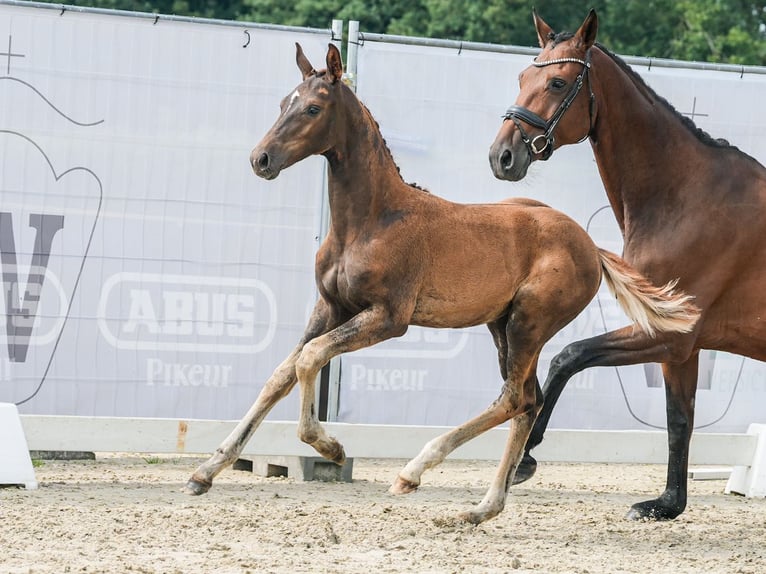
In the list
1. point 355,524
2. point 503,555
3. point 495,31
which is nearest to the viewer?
point 503,555

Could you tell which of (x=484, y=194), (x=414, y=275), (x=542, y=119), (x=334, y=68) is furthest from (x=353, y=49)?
(x=414, y=275)

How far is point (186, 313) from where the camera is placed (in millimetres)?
7496

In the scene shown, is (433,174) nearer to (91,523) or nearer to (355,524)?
(355,524)

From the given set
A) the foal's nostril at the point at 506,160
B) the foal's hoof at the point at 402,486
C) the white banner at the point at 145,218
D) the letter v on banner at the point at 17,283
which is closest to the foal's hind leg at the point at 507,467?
the foal's hoof at the point at 402,486

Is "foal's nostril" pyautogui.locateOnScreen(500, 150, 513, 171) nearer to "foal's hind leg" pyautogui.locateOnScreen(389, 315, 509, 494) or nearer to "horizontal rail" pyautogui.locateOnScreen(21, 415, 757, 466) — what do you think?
"foal's hind leg" pyautogui.locateOnScreen(389, 315, 509, 494)

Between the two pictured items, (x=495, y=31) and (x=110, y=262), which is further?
(x=495, y=31)

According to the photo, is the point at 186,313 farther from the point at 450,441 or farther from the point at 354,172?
the point at 450,441

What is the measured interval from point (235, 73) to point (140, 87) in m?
0.60

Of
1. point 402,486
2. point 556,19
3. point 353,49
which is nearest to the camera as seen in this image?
point 402,486

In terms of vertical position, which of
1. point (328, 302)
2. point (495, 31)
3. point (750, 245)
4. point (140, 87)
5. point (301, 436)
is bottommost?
point (301, 436)

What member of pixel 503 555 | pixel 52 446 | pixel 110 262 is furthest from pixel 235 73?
pixel 503 555

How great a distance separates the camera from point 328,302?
5.54 meters

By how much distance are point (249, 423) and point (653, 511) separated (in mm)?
2427

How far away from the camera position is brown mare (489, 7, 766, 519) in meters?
6.08
